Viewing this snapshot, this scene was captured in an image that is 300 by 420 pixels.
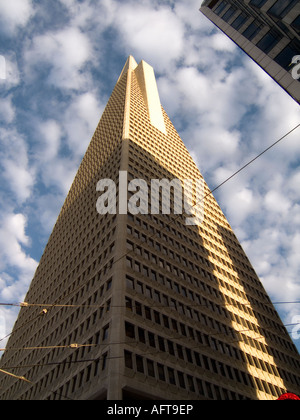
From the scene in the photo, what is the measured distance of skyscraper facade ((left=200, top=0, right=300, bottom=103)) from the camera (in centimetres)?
2880

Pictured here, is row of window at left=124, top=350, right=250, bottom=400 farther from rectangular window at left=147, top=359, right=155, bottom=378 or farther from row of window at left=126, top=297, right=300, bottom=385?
row of window at left=126, top=297, right=300, bottom=385

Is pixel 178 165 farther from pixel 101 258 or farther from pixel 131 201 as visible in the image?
pixel 101 258

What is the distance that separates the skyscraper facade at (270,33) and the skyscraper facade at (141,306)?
23776 millimetres

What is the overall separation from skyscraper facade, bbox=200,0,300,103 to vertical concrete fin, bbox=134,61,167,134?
46.3m

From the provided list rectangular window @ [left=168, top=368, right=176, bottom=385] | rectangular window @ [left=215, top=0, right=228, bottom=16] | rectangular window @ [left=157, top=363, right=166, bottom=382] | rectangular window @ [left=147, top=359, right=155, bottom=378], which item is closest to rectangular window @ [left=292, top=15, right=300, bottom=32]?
rectangular window @ [left=215, top=0, right=228, bottom=16]

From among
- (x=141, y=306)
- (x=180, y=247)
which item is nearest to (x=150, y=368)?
(x=141, y=306)

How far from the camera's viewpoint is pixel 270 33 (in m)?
33.8

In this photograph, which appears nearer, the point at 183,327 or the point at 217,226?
the point at 183,327

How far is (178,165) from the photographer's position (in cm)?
7594

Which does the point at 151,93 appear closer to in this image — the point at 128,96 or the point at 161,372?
the point at 128,96

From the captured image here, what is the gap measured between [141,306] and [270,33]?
30.4 metres

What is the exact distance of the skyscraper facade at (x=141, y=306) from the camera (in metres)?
30.5

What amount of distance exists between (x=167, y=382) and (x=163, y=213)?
92.4 feet
